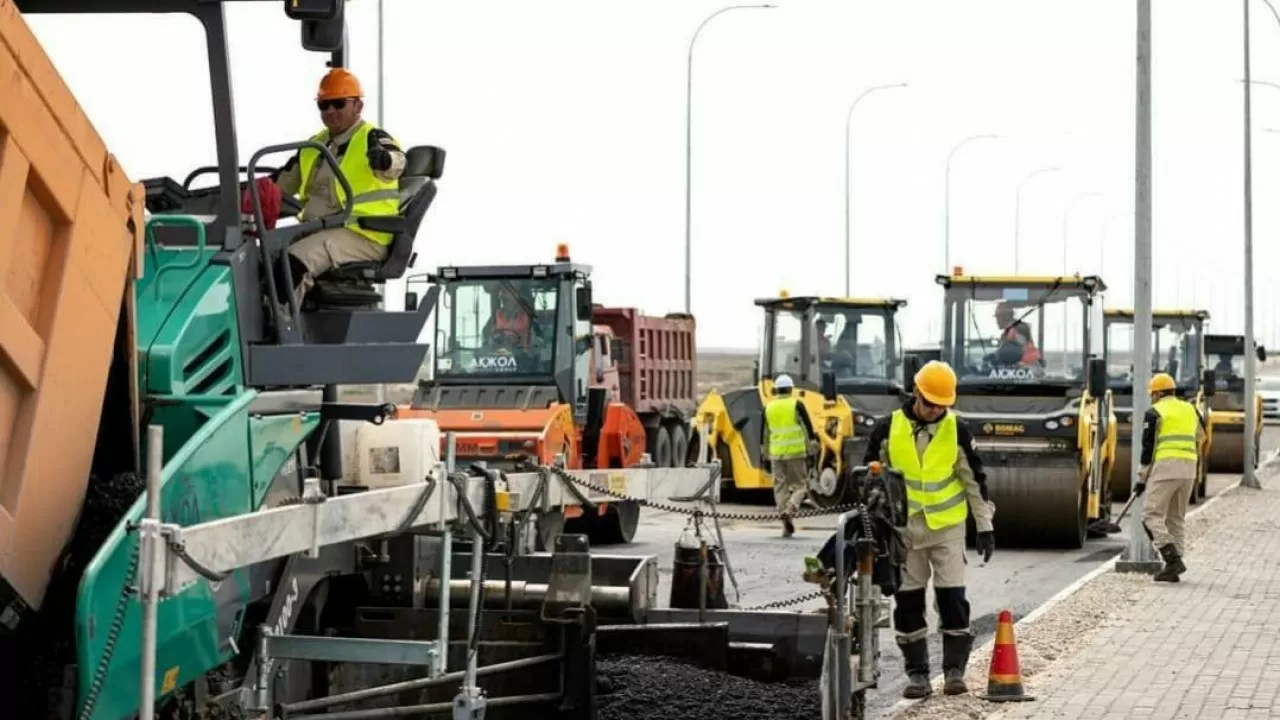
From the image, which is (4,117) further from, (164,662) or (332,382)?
(332,382)

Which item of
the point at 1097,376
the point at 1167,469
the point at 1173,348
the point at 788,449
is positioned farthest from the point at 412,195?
the point at 1173,348

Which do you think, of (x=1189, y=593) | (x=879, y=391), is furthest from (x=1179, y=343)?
(x=1189, y=593)

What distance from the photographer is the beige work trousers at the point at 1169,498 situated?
61.7ft

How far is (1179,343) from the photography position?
115ft

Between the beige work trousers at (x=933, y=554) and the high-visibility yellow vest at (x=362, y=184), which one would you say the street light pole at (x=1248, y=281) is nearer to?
the beige work trousers at (x=933, y=554)

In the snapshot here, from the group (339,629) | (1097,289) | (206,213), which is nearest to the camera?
(206,213)

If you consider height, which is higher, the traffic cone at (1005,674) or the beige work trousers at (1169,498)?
the beige work trousers at (1169,498)

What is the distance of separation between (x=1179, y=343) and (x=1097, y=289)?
471 inches

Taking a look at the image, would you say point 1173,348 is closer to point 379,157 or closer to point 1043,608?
point 1043,608

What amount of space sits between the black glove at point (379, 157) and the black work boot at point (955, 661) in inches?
197

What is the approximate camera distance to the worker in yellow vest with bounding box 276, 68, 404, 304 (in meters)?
7.75

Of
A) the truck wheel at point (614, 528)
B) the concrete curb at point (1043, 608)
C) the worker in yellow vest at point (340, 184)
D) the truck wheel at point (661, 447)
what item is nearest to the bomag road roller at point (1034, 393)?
the concrete curb at point (1043, 608)

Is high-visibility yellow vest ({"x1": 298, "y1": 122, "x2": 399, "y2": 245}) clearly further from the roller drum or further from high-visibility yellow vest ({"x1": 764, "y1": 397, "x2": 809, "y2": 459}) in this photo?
high-visibility yellow vest ({"x1": 764, "y1": 397, "x2": 809, "y2": 459})

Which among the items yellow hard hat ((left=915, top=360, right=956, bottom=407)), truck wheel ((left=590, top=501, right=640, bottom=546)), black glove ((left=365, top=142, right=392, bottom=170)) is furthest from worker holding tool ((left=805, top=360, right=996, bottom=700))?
truck wheel ((left=590, top=501, right=640, bottom=546))
